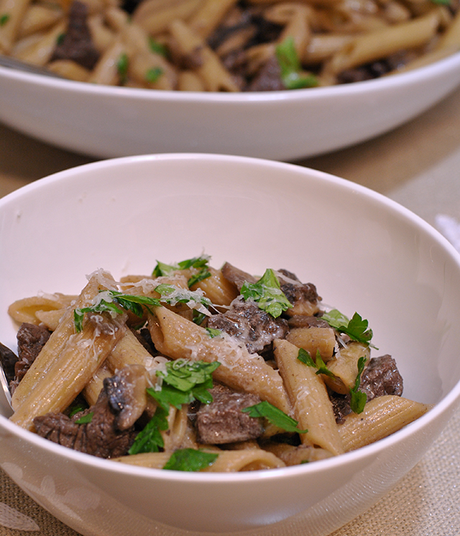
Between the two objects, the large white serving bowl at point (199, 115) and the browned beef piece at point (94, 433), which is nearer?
the browned beef piece at point (94, 433)

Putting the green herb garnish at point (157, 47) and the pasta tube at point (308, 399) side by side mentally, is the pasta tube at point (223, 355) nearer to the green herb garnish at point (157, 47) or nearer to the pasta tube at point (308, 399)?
the pasta tube at point (308, 399)

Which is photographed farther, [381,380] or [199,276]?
Answer: [199,276]

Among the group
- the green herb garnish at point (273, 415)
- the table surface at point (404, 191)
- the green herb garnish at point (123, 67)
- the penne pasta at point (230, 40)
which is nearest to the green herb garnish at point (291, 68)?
the penne pasta at point (230, 40)

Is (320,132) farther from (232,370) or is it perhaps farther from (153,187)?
(232,370)

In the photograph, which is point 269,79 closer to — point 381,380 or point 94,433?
point 381,380

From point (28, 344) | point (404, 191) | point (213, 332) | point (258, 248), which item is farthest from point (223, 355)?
point (404, 191)

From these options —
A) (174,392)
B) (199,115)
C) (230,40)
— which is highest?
(230,40)

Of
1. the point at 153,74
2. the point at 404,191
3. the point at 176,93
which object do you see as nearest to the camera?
the point at 176,93
